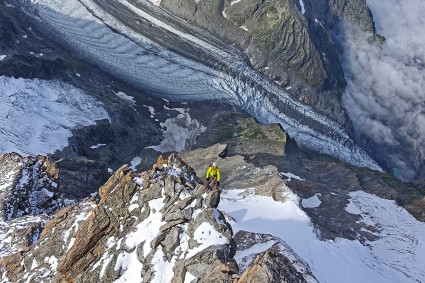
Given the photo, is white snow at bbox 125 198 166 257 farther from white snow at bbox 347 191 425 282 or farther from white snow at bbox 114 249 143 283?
white snow at bbox 347 191 425 282

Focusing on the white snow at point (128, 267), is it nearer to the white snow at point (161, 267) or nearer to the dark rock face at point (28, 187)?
the white snow at point (161, 267)

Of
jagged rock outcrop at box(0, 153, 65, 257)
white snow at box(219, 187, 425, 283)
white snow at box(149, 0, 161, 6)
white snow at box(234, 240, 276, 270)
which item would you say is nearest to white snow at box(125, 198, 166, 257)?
jagged rock outcrop at box(0, 153, 65, 257)

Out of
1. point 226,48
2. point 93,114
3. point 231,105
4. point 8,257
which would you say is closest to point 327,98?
point 226,48

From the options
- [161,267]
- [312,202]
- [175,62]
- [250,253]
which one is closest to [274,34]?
[175,62]

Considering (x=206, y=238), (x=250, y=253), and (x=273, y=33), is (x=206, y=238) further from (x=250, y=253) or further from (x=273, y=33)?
(x=273, y=33)

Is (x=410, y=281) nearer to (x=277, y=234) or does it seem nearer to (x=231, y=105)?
(x=277, y=234)
